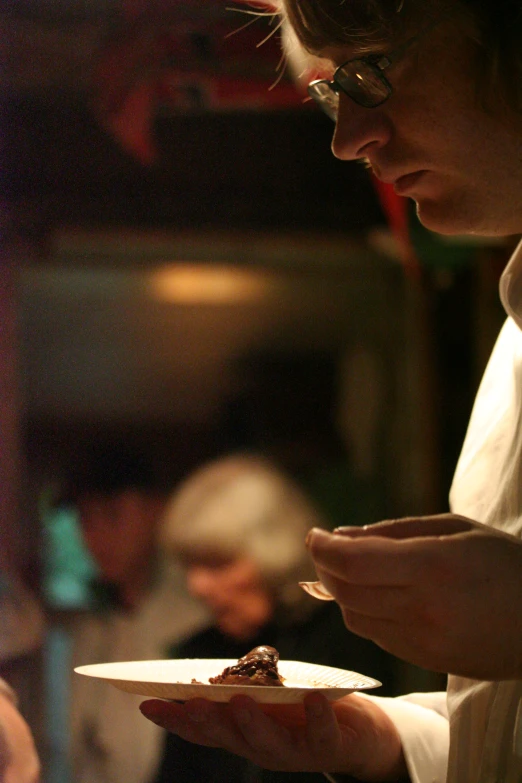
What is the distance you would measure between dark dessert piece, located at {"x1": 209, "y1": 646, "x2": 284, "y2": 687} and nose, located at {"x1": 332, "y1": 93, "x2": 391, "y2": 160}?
50cm

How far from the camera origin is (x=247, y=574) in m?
1.82

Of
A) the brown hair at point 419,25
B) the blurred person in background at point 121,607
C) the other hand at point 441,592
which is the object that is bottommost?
the blurred person in background at point 121,607

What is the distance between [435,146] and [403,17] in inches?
4.7

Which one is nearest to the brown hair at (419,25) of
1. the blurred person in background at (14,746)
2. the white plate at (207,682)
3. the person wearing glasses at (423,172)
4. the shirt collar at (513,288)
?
the person wearing glasses at (423,172)

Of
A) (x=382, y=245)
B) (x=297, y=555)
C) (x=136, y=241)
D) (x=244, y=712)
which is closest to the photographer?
(x=244, y=712)

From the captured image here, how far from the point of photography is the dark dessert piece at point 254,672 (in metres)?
0.79

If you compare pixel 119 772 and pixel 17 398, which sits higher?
pixel 17 398

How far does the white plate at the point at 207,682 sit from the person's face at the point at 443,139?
44 cm

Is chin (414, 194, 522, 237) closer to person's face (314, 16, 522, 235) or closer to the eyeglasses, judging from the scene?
person's face (314, 16, 522, 235)

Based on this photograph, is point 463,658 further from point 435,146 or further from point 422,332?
point 422,332

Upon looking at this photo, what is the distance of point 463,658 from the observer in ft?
1.76

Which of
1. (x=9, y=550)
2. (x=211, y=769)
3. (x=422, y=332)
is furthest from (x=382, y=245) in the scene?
(x=211, y=769)

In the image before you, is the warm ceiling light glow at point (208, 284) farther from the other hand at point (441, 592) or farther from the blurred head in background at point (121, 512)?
the other hand at point (441, 592)

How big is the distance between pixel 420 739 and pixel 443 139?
1.97 feet
